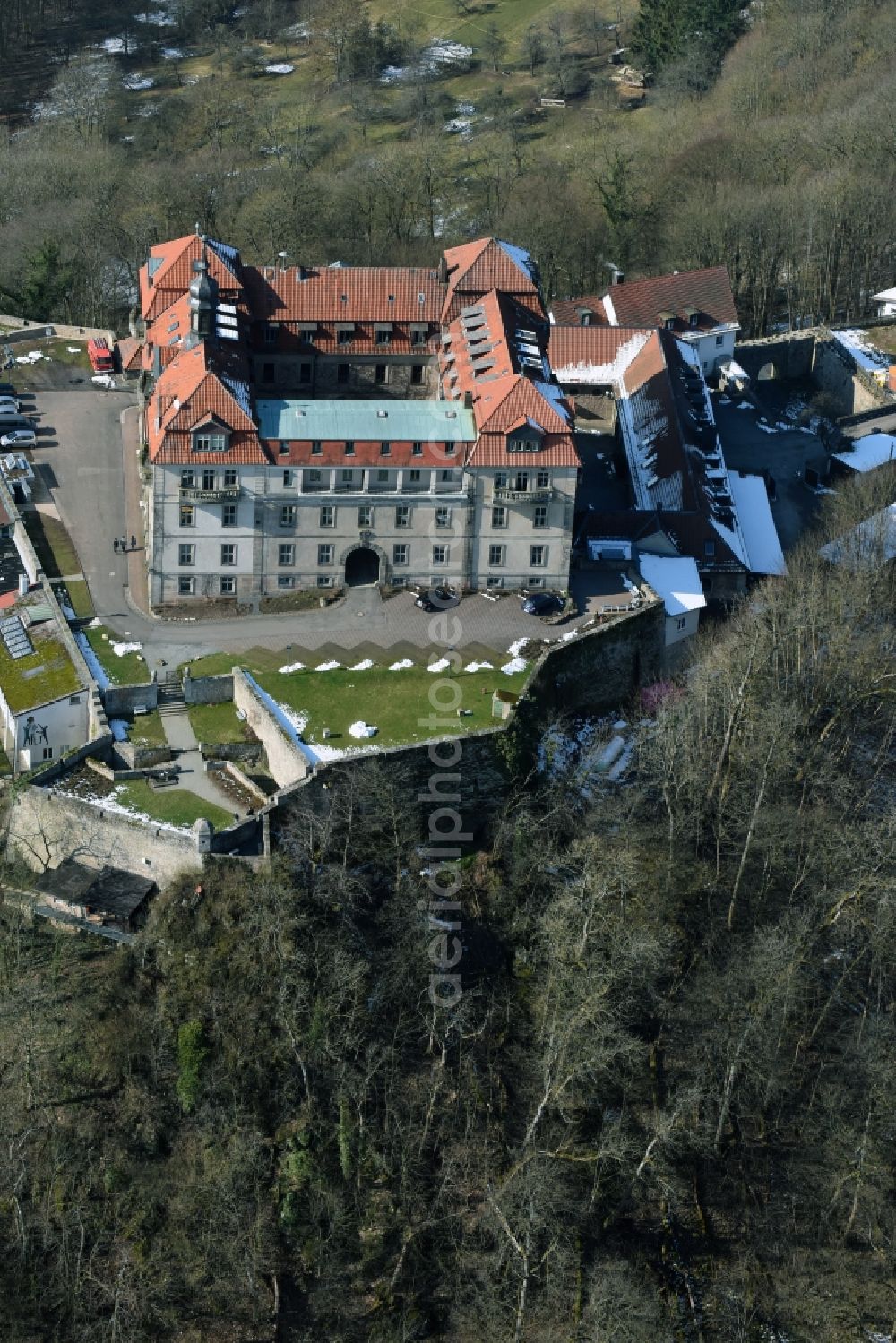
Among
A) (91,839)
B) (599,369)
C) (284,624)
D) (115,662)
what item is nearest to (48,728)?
(115,662)

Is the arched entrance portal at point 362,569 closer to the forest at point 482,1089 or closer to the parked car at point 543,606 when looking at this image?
the parked car at point 543,606

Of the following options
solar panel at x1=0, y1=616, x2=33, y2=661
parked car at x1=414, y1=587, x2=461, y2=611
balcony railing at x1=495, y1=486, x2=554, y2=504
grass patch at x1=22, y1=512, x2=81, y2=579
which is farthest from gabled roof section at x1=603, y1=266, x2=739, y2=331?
solar panel at x1=0, y1=616, x2=33, y2=661

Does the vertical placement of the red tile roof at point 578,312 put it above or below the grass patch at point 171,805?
above

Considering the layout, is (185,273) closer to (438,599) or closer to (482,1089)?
(438,599)

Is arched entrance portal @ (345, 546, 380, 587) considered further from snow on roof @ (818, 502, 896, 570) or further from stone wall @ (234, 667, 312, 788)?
snow on roof @ (818, 502, 896, 570)

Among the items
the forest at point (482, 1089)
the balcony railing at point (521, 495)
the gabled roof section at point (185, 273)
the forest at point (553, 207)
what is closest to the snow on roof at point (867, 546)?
the forest at point (482, 1089)

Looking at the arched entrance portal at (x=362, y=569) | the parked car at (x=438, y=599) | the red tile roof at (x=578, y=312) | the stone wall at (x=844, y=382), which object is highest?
the red tile roof at (x=578, y=312)

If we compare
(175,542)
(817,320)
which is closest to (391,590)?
(175,542)

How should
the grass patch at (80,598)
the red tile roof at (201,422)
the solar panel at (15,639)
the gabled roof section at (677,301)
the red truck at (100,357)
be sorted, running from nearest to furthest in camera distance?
1. the red tile roof at (201,422)
2. the solar panel at (15,639)
3. the grass patch at (80,598)
4. the red truck at (100,357)
5. the gabled roof section at (677,301)
